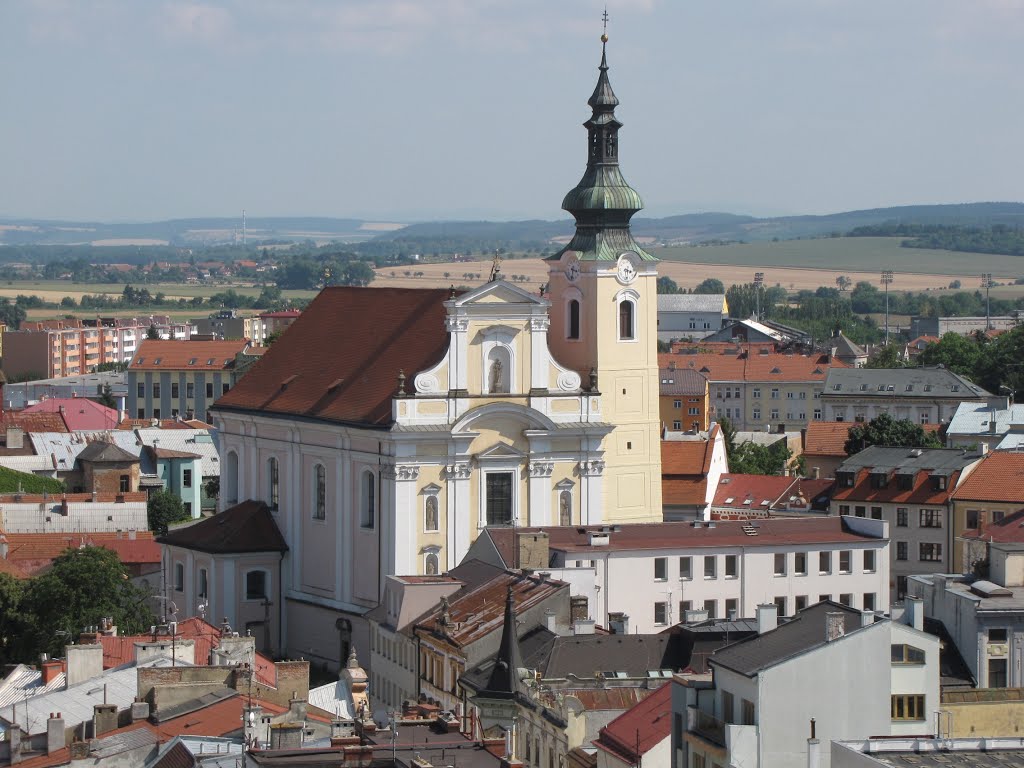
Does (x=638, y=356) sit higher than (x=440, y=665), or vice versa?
(x=638, y=356)

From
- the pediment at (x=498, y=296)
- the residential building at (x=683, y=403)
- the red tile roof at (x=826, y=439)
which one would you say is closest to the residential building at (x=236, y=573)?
the pediment at (x=498, y=296)

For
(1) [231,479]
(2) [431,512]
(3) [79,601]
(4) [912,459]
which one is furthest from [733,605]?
(1) [231,479]

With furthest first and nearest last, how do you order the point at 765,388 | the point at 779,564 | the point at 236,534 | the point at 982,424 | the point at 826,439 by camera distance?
the point at 765,388, the point at 982,424, the point at 826,439, the point at 236,534, the point at 779,564

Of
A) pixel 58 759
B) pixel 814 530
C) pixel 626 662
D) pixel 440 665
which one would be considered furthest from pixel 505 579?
pixel 58 759

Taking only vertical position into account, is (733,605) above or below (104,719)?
below

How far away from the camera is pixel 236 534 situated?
7744 cm

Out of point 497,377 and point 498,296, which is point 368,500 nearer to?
point 497,377

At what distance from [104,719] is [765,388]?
377ft

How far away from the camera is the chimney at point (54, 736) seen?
4272cm

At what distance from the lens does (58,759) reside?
4116cm

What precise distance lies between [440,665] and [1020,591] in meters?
12.8

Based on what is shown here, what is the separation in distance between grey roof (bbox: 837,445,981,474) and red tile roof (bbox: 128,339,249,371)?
8156 centimetres

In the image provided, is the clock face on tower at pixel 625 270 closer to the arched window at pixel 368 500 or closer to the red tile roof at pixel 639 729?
the arched window at pixel 368 500

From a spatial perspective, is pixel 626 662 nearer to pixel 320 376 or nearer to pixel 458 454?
pixel 458 454
